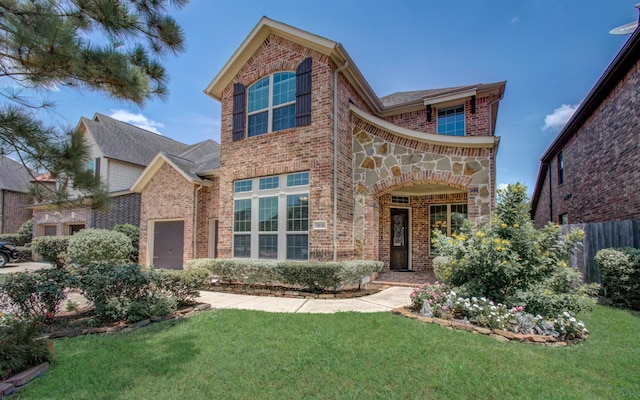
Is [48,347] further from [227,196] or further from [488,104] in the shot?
[488,104]

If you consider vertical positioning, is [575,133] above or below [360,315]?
above

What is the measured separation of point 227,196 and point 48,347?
22.0 feet

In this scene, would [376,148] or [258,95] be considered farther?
[258,95]

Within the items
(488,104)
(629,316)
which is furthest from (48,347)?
(488,104)

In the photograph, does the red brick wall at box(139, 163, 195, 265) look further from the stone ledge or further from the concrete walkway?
the stone ledge

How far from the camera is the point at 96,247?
11.9m

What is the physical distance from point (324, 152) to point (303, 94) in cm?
191

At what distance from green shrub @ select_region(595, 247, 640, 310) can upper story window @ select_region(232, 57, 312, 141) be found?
763 centimetres

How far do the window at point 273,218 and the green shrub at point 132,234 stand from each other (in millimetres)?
6986

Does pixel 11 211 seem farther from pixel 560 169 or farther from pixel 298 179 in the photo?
pixel 560 169

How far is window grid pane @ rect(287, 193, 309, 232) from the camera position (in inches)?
344

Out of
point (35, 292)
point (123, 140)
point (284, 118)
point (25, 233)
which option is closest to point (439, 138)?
point (284, 118)

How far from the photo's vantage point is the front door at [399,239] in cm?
1144

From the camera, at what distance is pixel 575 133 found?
512 inches
